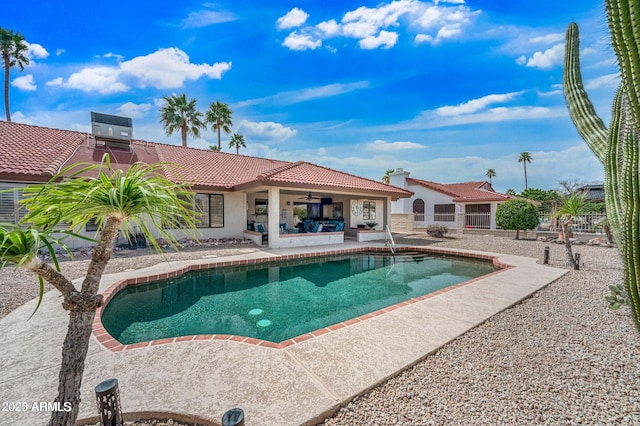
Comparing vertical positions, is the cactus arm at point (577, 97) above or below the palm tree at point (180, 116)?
below

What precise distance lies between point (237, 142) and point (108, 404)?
32.0 m

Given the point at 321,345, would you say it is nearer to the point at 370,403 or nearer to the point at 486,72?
the point at 370,403

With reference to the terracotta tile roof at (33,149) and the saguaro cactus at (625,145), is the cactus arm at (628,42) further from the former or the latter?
the terracotta tile roof at (33,149)

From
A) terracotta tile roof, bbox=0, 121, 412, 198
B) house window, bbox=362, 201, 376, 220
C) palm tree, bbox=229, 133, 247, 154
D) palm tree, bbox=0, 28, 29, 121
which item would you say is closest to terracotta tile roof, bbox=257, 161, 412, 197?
terracotta tile roof, bbox=0, 121, 412, 198

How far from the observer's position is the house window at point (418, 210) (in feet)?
83.5

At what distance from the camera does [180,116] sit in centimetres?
2341

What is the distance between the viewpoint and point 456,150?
24203 mm

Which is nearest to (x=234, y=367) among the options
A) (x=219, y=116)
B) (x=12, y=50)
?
(x=219, y=116)

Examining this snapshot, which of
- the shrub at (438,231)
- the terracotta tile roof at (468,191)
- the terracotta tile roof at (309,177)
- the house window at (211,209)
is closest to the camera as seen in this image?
the terracotta tile roof at (309,177)

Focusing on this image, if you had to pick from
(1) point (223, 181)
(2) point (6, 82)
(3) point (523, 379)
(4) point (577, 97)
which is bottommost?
(3) point (523, 379)

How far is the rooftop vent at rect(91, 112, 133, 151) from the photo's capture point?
1423 cm

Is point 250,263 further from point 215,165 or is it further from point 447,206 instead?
point 447,206

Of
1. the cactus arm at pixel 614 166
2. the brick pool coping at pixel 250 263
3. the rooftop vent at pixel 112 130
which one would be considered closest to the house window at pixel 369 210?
the brick pool coping at pixel 250 263

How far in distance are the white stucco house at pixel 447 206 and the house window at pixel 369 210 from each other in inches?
242
